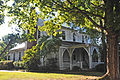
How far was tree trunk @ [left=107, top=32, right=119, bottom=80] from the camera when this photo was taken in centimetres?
1005

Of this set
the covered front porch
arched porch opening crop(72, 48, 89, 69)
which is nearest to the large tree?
the covered front porch

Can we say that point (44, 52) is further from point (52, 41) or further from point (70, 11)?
point (70, 11)

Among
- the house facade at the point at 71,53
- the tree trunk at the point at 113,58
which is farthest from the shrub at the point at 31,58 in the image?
the tree trunk at the point at 113,58

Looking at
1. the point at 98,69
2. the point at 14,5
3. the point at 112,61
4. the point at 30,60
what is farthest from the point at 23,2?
the point at 98,69

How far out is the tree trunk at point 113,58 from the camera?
396 inches

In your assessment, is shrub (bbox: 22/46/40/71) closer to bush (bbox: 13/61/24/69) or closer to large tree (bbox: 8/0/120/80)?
bush (bbox: 13/61/24/69)

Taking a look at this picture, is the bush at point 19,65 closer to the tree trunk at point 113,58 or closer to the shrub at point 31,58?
the shrub at point 31,58

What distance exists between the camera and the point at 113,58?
10203 millimetres

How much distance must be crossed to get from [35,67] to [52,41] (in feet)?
15.3

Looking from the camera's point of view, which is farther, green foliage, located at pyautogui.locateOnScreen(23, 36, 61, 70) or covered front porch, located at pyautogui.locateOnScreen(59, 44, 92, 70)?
covered front porch, located at pyautogui.locateOnScreen(59, 44, 92, 70)

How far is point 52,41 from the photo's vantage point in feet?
66.2

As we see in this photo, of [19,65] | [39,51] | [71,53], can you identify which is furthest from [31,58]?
[19,65]

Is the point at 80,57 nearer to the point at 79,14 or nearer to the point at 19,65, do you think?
the point at 19,65

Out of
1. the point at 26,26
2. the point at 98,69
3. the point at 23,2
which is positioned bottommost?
the point at 98,69
